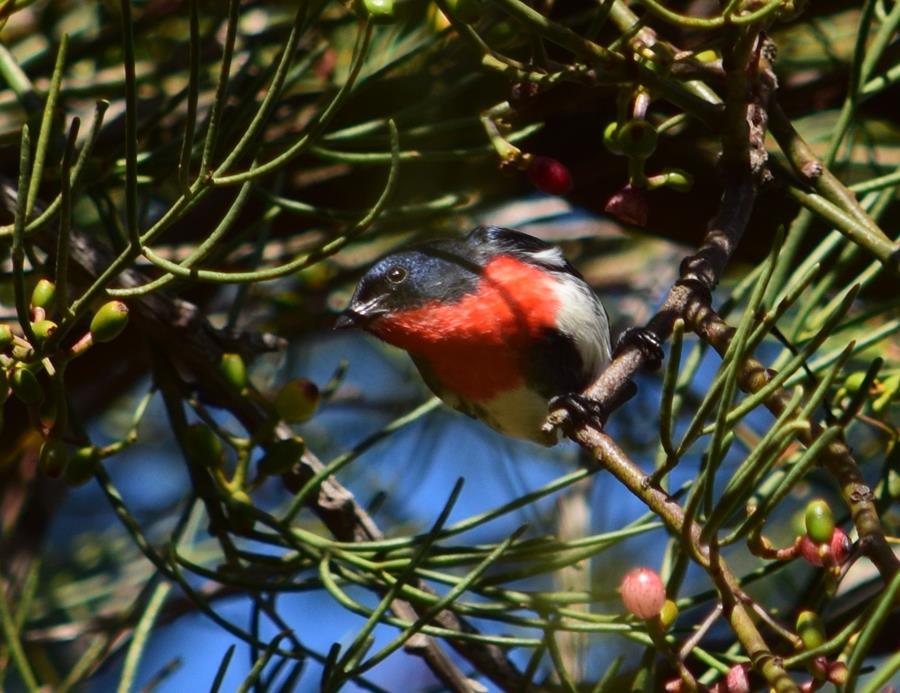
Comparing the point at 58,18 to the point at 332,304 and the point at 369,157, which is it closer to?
the point at 332,304

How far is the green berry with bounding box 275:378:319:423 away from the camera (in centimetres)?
180

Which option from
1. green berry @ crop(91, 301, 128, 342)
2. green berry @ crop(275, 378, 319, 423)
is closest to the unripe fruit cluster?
green berry @ crop(91, 301, 128, 342)

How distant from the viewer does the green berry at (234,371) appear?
1.85 metres

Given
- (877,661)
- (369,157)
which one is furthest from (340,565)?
(877,661)

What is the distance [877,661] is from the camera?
274 cm

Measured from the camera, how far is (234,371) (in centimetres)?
185

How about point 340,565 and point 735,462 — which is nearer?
point 340,565

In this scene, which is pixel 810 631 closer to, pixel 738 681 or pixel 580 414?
pixel 738 681

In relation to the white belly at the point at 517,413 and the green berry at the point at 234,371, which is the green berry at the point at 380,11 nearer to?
the green berry at the point at 234,371

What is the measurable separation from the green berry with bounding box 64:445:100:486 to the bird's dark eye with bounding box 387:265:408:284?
753 millimetres

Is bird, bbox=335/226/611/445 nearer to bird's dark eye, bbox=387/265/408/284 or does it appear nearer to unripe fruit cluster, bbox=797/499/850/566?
bird's dark eye, bbox=387/265/408/284

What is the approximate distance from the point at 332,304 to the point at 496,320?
767 millimetres

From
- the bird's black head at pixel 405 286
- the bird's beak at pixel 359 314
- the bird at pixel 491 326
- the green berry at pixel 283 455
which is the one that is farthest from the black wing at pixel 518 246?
the green berry at pixel 283 455

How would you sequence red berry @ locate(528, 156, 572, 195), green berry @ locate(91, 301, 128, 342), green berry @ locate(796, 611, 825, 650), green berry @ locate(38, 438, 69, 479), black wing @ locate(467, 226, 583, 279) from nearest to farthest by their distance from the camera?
1. green berry @ locate(796, 611, 825, 650)
2. green berry @ locate(91, 301, 128, 342)
3. green berry @ locate(38, 438, 69, 479)
4. red berry @ locate(528, 156, 572, 195)
5. black wing @ locate(467, 226, 583, 279)
